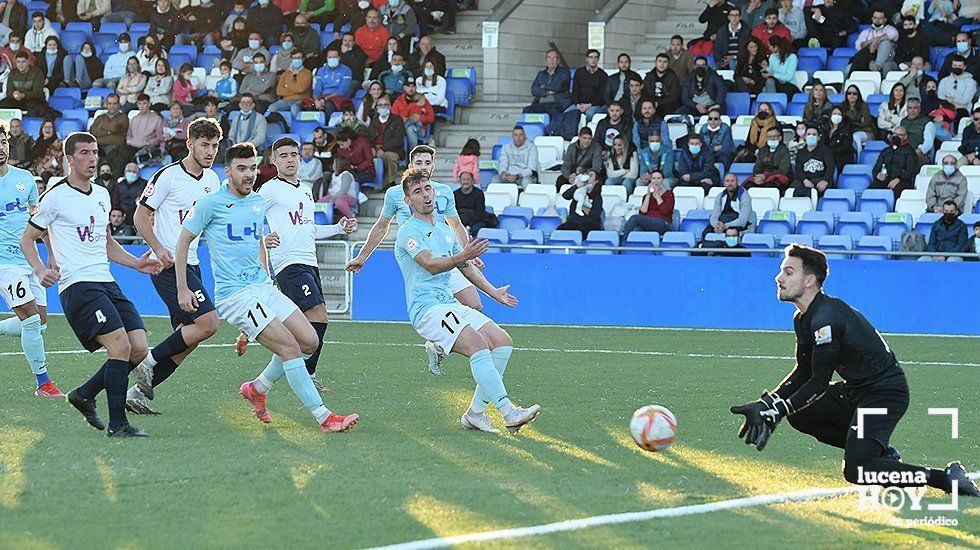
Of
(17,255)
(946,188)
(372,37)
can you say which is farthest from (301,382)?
(372,37)

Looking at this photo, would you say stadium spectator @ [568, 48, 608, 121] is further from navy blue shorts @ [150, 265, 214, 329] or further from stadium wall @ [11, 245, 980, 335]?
navy blue shorts @ [150, 265, 214, 329]

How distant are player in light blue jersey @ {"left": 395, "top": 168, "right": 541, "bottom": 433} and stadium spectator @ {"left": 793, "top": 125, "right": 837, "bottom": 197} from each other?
11.5m

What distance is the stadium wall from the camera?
711 inches

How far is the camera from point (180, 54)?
28.0m

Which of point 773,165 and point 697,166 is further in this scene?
point 697,166

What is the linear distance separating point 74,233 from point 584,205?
1214 cm

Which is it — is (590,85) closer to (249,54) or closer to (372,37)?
(372,37)

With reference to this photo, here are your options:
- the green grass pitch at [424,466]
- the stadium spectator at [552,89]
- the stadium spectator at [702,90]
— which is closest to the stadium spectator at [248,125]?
the stadium spectator at [552,89]

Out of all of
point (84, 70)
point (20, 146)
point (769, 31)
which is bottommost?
point (20, 146)

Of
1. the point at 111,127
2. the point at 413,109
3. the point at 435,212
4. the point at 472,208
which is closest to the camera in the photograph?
the point at 435,212

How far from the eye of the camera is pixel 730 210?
20.1 meters

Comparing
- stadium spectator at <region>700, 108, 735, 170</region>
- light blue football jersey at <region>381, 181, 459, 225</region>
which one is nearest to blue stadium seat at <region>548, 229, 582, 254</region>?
stadium spectator at <region>700, 108, 735, 170</region>

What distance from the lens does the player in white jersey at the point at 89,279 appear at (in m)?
9.37

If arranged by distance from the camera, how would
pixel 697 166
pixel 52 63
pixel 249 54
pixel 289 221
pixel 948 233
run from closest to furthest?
pixel 289 221
pixel 948 233
pixel 697 166
pixel 249 54
pixel 52 63
